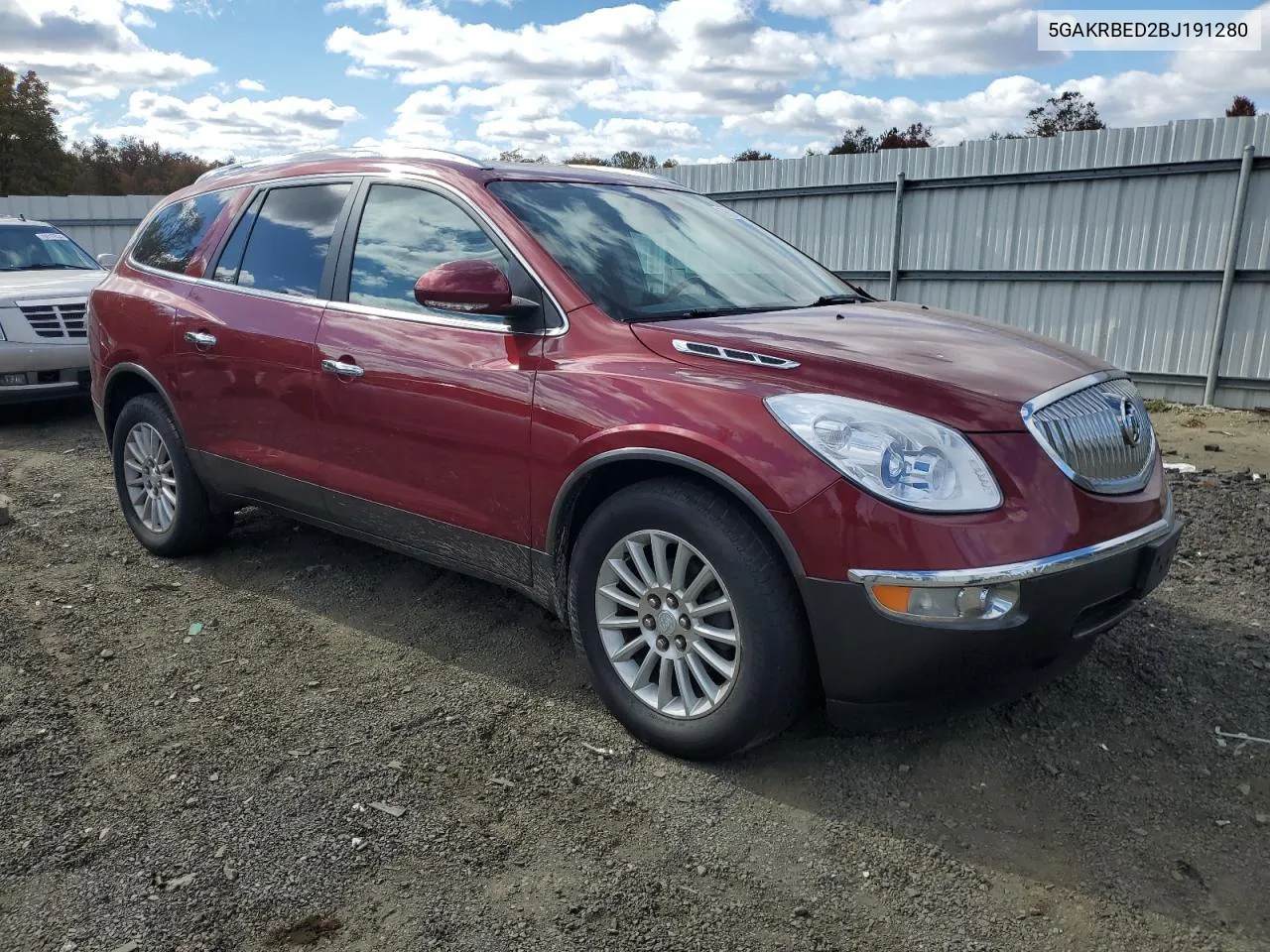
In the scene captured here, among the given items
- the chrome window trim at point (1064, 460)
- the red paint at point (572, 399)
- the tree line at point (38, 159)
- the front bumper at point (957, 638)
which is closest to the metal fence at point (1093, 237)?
the red paint at point (572, 399)

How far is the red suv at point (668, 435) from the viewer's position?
8.46 feet

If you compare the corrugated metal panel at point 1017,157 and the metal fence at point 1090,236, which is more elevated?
the corrugated metal panel at point 1017,157

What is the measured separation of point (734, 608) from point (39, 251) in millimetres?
9934

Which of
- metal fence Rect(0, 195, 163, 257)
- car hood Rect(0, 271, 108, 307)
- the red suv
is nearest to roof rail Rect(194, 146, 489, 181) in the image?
the red suv

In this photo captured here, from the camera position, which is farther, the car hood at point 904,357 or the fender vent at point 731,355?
the fender vent at point 731,355

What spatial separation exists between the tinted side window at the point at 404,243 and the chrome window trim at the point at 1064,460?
1880 millimetres

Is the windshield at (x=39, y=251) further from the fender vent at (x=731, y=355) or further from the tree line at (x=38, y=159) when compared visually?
the tree line at (x=38, y=159)

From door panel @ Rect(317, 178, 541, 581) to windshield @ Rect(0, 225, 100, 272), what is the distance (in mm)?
7590

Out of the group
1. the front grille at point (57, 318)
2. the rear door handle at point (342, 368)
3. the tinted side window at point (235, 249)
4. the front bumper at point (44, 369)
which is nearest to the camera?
the rear door handle at point (342, 368)

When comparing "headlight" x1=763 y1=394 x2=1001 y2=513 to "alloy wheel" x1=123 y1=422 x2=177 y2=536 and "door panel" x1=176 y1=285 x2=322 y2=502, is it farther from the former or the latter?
"alloy wheel" x1=123 y1=422 x2=177 y2=536

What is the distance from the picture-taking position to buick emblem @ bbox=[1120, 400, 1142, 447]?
300 centimetres

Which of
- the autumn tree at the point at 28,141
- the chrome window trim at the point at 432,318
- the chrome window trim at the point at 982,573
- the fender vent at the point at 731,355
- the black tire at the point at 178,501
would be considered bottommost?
the black tire at the point at 178,501

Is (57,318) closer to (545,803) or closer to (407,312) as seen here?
(407,312)

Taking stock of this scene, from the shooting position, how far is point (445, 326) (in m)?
3.52
